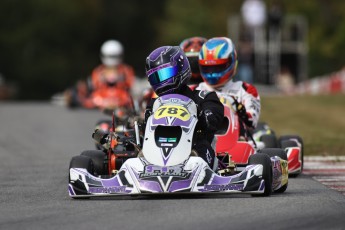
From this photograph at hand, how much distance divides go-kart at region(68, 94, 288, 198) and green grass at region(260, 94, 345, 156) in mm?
5797

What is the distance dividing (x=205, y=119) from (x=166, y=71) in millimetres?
589

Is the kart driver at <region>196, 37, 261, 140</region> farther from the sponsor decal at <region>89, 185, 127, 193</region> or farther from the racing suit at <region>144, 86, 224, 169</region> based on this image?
the sponsor decal at <region>89, 185, 127, 193</region>

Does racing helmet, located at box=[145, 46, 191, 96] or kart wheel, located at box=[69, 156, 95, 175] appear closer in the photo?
kart wheel, located at box=[69, 156, 95, 175]

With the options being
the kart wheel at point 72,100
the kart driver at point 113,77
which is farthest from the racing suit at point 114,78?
the kart wheel at point 72,100

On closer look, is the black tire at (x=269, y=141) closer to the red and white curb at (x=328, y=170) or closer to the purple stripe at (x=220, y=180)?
the red and white curb at (x=328, y=170)

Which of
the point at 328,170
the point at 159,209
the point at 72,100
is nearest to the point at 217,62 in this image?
the point at 328,170

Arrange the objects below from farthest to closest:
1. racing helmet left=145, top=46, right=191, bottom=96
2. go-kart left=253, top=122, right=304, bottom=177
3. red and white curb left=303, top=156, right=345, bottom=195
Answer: go-kart left=253, top=122, right=304, bottom=177 → red and white curb left=303, top=156, right=345, bottom=195 → racing helmet left=145, top=46, right=191, bottom=96

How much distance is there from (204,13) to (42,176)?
59.7 metres

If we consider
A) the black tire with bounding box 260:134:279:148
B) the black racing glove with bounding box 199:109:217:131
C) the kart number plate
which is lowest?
the black tire with bounding box 260:134:279:148

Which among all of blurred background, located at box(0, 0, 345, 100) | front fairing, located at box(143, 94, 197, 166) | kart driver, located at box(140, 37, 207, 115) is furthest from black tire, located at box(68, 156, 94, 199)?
blurred background, located at box(0, 0, 345, 100)

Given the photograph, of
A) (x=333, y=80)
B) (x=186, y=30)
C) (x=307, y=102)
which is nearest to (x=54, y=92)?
(x=186, y=30)

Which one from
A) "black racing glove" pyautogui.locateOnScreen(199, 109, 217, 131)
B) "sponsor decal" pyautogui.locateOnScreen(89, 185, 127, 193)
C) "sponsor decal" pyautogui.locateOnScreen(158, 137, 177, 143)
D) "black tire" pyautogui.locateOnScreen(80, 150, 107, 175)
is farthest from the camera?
"black tire" pyautogui.locateOnScreen(80, 150, 107, 175)

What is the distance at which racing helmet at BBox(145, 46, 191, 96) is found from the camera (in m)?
11.6

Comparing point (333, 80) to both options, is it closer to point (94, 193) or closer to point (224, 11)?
point (94, 193)
